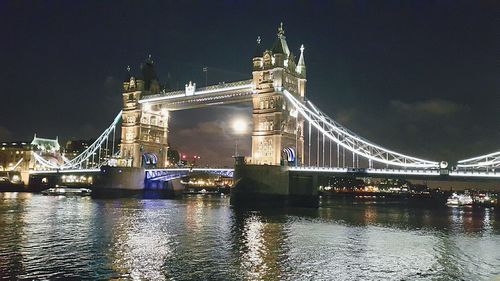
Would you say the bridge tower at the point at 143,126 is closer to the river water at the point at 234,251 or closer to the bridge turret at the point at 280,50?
the bridge turret at the point at 280,50

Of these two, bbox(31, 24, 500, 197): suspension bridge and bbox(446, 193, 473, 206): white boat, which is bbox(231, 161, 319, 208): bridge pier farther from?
bbox(446, 193, 473, 206): white boat

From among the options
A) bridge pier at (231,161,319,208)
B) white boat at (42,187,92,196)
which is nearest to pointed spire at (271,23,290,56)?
bridge pier at (231,161,319,208)

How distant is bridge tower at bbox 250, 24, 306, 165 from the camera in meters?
60.2

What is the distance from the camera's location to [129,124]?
3275 inches

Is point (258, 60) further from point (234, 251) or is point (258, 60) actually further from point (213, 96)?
point (234, 251)

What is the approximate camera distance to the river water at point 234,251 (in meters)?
18.9

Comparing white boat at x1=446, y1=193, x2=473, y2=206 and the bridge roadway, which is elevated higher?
the bridge roadway

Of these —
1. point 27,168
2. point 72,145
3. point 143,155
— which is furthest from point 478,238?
point 72,145

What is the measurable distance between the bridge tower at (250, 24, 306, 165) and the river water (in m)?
24.2

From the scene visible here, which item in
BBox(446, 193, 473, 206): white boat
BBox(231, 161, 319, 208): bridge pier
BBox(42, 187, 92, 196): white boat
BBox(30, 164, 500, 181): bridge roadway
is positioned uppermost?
BBox(30, 164, 500, 181): bridge roadway

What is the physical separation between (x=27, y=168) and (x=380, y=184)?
133616mm

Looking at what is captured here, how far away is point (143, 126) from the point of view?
81.6 metres

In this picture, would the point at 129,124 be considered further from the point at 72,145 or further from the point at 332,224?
the point at 72,145

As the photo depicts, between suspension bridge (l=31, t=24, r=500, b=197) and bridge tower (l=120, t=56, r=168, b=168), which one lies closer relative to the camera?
suspension bridge (l=31, t=24, r=500, b=197)
